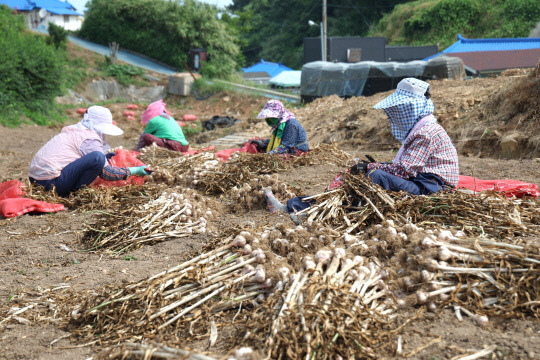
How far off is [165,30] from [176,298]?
27.2m

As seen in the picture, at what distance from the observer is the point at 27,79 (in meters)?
15.4

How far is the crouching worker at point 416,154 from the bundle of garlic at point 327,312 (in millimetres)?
1409

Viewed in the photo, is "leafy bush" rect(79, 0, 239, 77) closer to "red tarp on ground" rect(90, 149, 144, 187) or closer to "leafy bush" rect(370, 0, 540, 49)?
"leafy bush" rect(370, 0, 540, 49)

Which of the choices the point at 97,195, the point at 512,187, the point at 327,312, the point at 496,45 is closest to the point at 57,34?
the point at 496,45

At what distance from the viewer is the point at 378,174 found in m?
4.30

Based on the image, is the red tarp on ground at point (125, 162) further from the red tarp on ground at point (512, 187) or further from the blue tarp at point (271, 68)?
the blue tarp at point (271, 68)

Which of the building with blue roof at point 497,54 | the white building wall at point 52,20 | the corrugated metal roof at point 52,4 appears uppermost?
the corrugated metal roof at point 52,4

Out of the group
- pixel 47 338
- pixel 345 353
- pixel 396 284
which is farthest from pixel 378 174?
pixel 47 338

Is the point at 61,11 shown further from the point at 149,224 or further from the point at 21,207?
the point at 149,224

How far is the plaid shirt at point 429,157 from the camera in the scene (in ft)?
14.3

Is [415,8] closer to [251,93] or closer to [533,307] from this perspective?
[251,93]

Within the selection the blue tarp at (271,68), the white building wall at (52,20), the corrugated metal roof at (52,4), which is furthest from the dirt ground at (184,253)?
the corrugated metal roof at (52,4)

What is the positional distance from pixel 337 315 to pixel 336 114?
34.1 feet

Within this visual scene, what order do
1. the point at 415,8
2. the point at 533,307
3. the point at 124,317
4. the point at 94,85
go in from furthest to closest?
1. the point at 415,8
2. the point at 94,85
3. the point at 124,317
4. the point at 533,307
